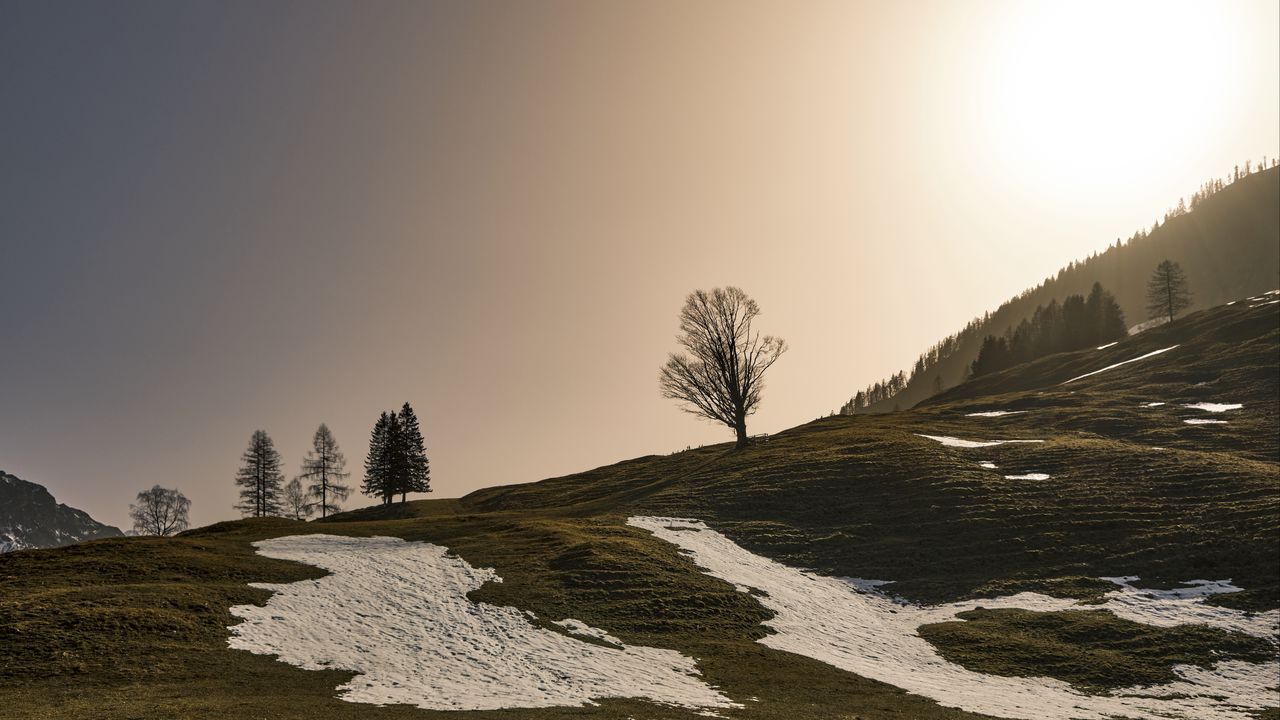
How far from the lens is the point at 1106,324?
148 meters

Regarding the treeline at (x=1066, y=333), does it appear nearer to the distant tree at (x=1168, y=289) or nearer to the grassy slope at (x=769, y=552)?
the distant tree at (x=1168, y=289)

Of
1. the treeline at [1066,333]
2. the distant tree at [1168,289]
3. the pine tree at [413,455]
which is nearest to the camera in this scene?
the pine tree at [413,455]

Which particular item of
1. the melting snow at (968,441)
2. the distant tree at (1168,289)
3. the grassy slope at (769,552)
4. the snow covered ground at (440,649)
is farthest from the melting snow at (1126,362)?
the snow covered ground at (440,649)

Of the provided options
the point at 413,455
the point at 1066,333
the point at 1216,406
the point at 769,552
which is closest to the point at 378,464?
the point at 413,455

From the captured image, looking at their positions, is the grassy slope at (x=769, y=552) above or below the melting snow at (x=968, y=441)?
below

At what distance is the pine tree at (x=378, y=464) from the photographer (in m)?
98.9

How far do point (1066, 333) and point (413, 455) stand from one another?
138m

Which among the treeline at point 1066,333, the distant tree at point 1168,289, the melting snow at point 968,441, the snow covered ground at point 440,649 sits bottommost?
the snow covered ground at point 440,649

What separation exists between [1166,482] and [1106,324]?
115578 mm

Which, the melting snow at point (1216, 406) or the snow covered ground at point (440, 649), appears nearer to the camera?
the snow covered ground at point (440, 649)

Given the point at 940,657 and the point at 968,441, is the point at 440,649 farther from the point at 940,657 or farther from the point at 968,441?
the point at 968,441

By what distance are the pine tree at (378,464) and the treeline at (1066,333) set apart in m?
128

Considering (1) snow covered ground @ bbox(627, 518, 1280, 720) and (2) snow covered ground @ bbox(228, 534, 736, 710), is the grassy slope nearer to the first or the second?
(2) snow covered ground @ bbox(228, 534, 736, 710)

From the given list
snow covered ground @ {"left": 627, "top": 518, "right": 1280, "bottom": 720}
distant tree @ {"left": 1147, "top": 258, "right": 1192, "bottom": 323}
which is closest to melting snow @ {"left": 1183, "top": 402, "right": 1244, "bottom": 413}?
snow covered ground @ {"left": 627, "top": 518, "right": 1280, "bottom": 720}
